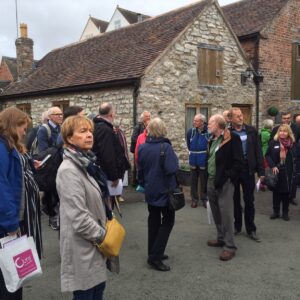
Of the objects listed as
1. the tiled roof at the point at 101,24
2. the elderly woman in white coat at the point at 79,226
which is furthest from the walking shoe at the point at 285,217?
the tiled roof at the point at 101,24

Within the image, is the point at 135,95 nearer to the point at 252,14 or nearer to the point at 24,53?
the point at 252,14

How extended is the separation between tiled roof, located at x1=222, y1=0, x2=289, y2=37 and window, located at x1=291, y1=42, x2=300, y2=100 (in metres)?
1.69

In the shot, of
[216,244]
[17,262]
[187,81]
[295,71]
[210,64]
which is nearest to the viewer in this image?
[17,262]

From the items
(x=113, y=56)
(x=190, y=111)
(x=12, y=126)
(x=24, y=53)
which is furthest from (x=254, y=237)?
(x=24, y=53)

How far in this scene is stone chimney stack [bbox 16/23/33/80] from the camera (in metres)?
18.6

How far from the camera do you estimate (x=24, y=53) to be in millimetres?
18844

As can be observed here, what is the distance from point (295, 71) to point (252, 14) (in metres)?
3.06

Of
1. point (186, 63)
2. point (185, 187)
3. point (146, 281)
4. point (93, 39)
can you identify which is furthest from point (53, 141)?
point (93, 39)

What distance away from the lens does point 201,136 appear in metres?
7.52

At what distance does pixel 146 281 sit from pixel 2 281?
1.61 metres

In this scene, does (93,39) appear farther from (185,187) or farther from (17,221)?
(17,221)

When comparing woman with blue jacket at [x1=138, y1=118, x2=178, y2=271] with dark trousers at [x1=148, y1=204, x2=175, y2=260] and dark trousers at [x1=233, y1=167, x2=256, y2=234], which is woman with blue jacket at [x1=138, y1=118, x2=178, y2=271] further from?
dark trousers at [x1=233, y1=167, x2=256, y2=234]

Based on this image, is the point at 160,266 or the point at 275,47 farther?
the point at 275,47

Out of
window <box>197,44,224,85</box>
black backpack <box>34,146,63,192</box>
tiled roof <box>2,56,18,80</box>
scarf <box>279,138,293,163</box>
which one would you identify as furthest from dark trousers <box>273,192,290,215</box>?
tiled roof <box>2,56,18,80</box>
